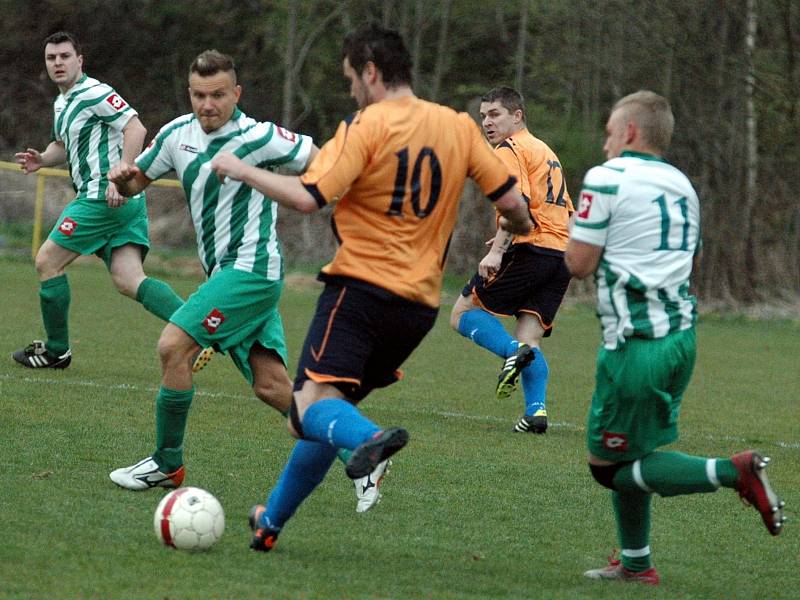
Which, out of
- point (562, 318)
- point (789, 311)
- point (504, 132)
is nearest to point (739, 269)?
point (789, 311)

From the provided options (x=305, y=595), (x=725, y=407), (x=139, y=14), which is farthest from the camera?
(x=139, y=14)

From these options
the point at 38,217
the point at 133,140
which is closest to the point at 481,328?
the point at 133,140

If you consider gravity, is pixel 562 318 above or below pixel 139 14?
below

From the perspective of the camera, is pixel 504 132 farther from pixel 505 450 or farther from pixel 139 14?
pixel 139 14

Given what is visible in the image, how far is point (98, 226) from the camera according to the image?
8.95m

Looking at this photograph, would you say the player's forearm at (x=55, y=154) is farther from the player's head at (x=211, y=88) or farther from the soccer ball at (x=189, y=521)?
the soccer ball at (x=189, y=521)

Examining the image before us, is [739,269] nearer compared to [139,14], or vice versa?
[739,269]

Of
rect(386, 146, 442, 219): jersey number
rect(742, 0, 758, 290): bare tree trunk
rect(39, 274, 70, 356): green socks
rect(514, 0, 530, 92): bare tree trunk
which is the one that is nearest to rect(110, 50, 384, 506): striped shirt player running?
rect(386, 146, 442, 219): jersey number

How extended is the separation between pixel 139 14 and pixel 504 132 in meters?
24.2

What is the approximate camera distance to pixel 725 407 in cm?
1017

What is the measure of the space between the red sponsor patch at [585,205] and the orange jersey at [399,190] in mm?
446

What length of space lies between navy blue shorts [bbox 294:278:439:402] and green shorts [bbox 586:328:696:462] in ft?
2.21

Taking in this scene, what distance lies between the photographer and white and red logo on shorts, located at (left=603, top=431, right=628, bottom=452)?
15.2 ft

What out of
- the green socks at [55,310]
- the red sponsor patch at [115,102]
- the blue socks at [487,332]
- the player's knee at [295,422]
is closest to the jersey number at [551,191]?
the blue socks at [487,332]
